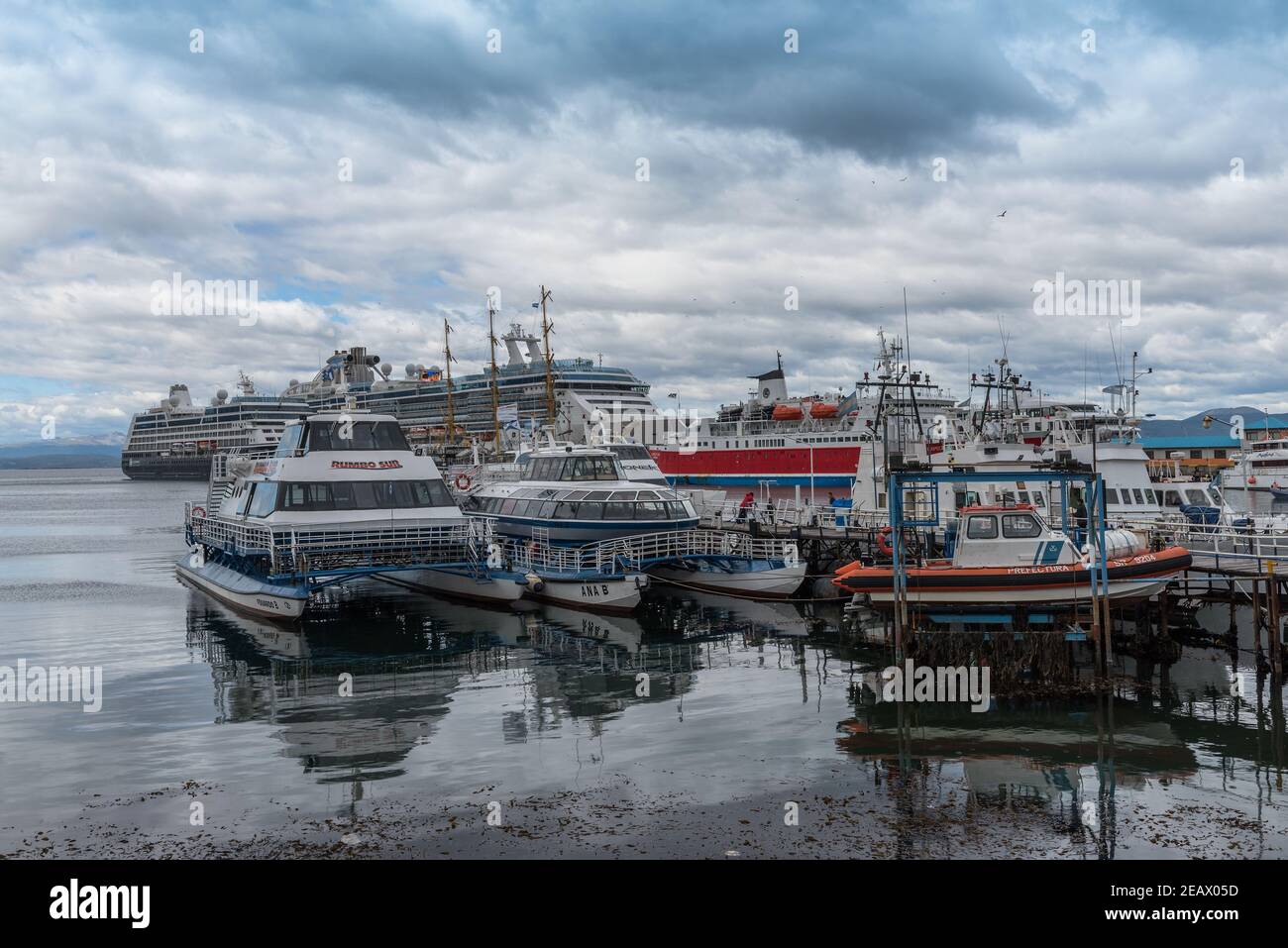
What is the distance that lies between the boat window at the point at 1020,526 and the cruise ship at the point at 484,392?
60.1m

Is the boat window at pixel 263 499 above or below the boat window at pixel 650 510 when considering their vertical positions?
above

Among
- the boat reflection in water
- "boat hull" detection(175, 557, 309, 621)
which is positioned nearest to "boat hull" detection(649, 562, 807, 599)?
the boat reflection in water

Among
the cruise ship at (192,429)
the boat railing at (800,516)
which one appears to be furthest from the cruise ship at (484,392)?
the boat railing at (800,516)

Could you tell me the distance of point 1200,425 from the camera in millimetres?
96938

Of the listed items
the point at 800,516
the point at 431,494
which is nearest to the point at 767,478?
the point at 800,516

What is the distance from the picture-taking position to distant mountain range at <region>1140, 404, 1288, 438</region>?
94.0m

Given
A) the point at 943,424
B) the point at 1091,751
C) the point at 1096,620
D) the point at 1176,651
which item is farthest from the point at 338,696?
the point at 943,424

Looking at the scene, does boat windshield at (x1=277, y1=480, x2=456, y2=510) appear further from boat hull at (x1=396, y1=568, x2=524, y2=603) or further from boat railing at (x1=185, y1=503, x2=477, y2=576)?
boat hull at (x1=396, y1=568, x2=524, y2=603)

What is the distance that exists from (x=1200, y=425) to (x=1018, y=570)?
91.8m

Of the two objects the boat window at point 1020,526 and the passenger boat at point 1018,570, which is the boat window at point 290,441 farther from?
the boat window at point 1020,526

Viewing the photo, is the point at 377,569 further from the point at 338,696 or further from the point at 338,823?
the point at 338,823

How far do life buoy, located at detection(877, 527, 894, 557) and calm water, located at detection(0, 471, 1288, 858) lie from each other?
13.0 feet

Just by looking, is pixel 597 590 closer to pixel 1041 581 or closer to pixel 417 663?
pixel 417 663

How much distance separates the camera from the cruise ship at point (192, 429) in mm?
143500
